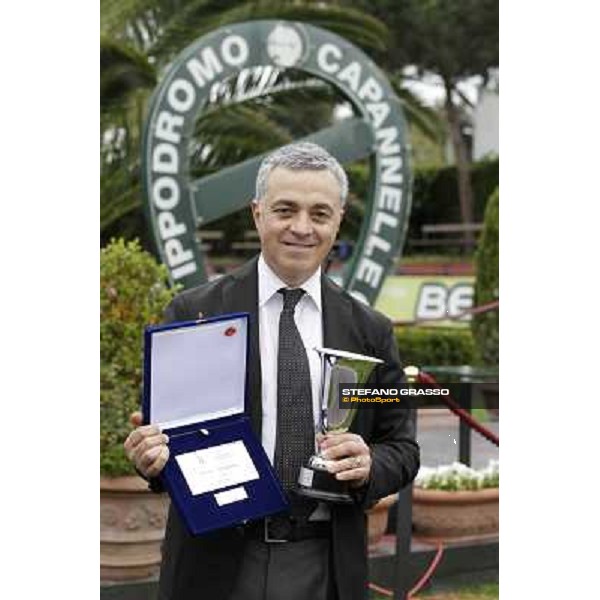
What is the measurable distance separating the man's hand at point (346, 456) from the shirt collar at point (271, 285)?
0.26 m

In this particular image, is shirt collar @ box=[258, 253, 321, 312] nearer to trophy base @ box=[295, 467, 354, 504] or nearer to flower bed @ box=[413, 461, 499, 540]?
trophy base @ box=[295, 467, 354, 504]

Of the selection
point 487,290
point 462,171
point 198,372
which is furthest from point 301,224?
point 462,171

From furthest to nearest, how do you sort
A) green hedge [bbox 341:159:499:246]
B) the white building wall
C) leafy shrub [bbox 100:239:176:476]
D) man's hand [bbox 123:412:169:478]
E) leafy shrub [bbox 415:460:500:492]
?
green hedge [bbox 341:159:499:246] < the white building wall < leafy shrub [bbox 415:460:500:492] < leafy shrub [bbox 100:239:176:476] < man's hand [bbox 123:412:169:478]

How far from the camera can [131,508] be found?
10.0ft

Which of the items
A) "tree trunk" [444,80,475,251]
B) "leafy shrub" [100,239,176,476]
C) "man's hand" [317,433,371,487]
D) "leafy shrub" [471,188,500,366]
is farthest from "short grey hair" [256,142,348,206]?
"tree trunk" [444,80,475,251]

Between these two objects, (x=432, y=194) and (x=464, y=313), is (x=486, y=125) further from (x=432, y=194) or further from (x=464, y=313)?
(x=464, y=313)

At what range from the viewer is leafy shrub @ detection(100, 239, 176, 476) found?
9.59 ft

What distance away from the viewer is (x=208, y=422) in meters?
1.62

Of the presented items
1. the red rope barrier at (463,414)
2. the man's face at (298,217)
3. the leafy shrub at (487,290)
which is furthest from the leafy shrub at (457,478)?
the man's face at (298,217)

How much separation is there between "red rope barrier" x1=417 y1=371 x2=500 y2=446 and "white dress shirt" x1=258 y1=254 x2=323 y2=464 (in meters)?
1.03

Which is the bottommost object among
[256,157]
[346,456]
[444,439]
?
[444,439]

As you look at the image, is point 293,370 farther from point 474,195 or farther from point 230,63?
point 474,195

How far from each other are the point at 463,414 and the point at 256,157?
1.38 m

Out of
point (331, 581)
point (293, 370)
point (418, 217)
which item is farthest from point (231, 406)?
point (418, 217)
